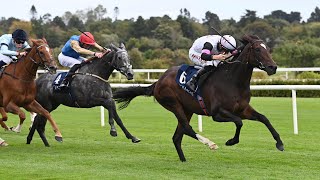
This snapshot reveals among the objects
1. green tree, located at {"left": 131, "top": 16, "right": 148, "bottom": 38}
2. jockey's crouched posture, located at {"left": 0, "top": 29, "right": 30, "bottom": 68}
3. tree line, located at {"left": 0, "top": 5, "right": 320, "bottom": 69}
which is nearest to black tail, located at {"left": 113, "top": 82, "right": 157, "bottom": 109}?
jockey's crouched posture, located at {"left": 0, "top": 29, "right": 30, "bottom": 68}

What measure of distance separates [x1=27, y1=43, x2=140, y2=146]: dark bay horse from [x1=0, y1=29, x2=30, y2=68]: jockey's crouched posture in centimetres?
74

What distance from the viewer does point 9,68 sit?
32.4 feet

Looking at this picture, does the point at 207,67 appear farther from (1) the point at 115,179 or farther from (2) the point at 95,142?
(2) the point at 95,142

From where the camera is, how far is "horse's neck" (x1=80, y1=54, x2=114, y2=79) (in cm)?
1031

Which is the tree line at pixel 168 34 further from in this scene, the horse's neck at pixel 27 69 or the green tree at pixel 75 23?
the horse's neck at pixel 27 69

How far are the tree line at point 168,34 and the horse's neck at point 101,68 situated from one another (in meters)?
26.4

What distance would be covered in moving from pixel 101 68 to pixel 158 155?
2.12 meters

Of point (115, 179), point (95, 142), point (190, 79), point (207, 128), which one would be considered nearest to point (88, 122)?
point (207, 128)

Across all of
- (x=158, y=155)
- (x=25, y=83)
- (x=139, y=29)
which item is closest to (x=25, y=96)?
(x=25, y=83)

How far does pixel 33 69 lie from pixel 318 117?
7.06 m

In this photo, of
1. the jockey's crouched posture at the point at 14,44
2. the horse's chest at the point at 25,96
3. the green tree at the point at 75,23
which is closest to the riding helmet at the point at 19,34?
the jockey's crouched posture at the point at 14,44

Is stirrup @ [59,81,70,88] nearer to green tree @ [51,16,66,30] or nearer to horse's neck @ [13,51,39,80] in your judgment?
horse's neck @ [13,51,39,80]

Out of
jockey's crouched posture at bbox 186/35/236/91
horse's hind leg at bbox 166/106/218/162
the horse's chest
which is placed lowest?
horse's hind leg at bbox 166/106/218/162

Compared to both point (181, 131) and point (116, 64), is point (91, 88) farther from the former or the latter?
point (181, 131)
